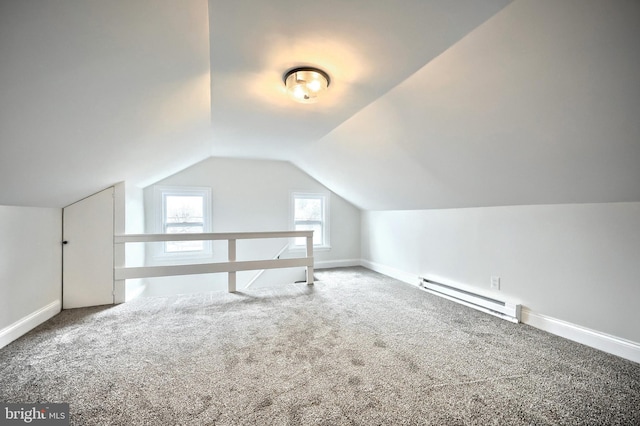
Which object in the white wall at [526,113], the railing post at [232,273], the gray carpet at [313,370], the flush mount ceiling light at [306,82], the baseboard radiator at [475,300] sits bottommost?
the gray carpet at [313,370]

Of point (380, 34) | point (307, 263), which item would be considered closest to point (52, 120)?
point (380, 34)

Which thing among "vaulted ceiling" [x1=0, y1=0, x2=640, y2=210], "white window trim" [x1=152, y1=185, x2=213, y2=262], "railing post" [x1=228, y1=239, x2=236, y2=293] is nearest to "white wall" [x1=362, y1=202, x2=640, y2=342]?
"vaulted ceiling" [x1=0, y1=0, x2=640, y2=210]

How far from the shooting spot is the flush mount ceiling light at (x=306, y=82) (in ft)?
6.66

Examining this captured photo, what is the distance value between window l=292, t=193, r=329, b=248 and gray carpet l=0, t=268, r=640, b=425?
2.67 meters

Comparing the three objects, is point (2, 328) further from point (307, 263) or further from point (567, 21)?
point (567, 21)

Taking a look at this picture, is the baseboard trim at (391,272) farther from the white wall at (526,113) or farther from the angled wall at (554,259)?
the white wall at (526,113)

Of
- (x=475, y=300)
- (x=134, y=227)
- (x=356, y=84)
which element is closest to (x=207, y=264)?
(x=134, y=227)

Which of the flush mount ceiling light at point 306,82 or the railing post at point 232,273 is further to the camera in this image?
the railing post at point 232,273

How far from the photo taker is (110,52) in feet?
4.53

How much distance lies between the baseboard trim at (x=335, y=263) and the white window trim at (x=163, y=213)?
79.9 inches

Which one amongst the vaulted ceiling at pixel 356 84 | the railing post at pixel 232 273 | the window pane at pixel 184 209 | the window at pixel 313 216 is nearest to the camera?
the vaulted ceiling at pixel 356 84

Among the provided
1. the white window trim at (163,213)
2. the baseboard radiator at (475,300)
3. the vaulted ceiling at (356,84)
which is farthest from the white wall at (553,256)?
the white window trim at (163,213)

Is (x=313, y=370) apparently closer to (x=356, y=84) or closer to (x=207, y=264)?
(x=356, y=84)

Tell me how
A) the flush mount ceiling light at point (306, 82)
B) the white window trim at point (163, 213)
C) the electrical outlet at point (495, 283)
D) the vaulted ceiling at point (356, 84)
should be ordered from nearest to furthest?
→ the vaulted ceiling at point (356, 84), the flush mount ceiling light at point (306, 82), the electrical outlet at point (495, 283), the white window trim at point (163, 213)
